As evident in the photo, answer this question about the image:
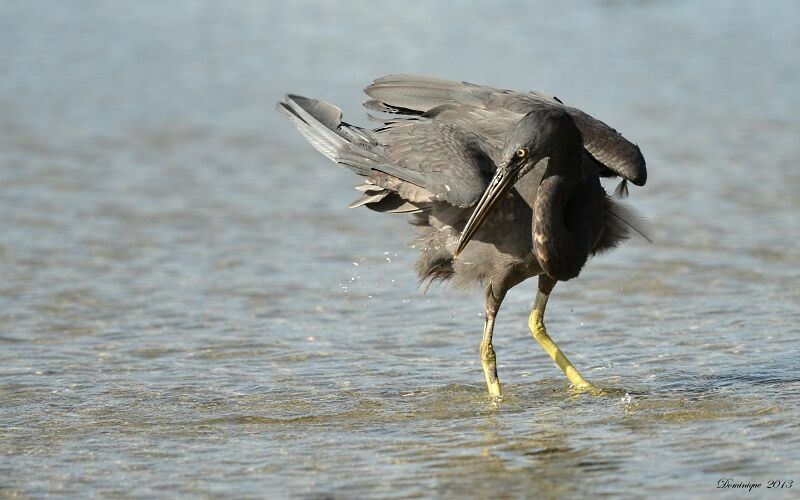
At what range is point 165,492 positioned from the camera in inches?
202

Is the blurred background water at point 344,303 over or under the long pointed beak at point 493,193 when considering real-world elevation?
under

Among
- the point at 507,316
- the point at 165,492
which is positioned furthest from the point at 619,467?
the point at 507,316

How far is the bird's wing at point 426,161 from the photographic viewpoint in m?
6.25

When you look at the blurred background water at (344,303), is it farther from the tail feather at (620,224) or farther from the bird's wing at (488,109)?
the bird's wing at (488,109)

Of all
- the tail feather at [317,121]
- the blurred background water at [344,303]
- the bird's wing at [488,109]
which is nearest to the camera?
the blurred background water at [344,303]

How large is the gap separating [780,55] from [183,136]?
24.7ft

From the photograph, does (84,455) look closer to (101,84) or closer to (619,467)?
(619,467)

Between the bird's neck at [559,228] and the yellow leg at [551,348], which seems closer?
the bird's neck at [559,228]

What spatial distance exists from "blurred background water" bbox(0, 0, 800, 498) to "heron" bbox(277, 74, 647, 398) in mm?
630

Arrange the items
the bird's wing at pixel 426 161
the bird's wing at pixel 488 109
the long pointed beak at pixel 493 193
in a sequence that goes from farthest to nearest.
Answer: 1. the bird's wing at pixel 488 109
2. the bird's wing at pixel 426 161
3. the long pointed beak at pixel 493 193

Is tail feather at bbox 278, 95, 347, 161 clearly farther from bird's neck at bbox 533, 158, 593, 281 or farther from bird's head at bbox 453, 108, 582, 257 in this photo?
bird's neck at bbox 533, 158, 593, 281

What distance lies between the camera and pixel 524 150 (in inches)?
241

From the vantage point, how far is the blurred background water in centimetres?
547

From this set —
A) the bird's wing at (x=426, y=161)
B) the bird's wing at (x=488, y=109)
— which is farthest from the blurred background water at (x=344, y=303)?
the bird's wing at (x=488, y=109)
